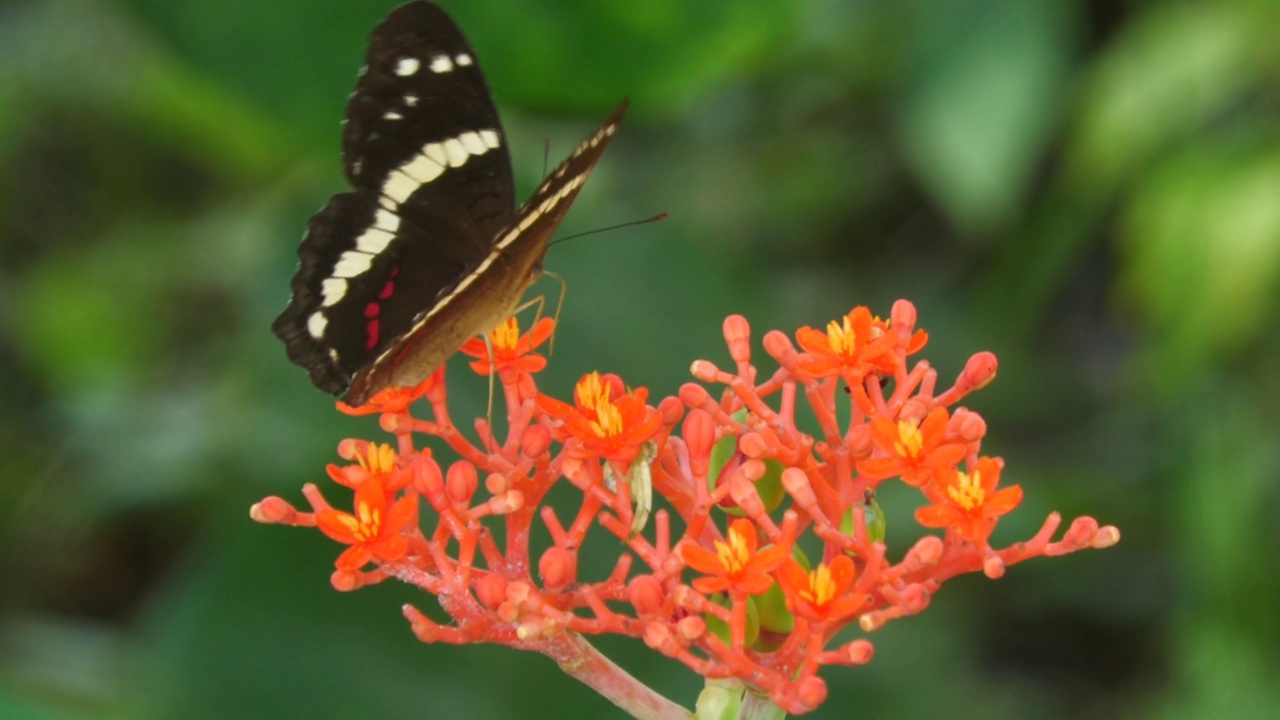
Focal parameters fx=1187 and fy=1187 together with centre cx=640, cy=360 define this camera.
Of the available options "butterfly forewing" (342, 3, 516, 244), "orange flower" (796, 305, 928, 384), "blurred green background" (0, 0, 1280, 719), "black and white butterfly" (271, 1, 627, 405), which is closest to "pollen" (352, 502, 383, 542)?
"black and white butterfly" (271, 1, 627, 405)

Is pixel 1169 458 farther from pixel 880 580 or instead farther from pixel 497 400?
pixel 880 580

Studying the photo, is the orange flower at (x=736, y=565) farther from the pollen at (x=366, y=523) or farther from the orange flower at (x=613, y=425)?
the pollen at (x=366, y=523)

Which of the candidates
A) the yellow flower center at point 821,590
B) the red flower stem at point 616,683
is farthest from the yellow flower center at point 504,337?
the yellow flower center at point 821,590

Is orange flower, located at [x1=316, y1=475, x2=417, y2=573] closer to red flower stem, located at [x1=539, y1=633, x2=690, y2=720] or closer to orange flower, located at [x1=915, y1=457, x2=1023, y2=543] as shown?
red flower stem, located at [x1=539, y1=633, x2=690, y2=720]

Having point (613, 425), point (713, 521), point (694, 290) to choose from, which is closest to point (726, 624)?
point (713, 521)

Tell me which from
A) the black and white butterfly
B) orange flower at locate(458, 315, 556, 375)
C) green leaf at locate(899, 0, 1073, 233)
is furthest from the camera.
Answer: green leaf at locate(899, 0, 1073, 233)

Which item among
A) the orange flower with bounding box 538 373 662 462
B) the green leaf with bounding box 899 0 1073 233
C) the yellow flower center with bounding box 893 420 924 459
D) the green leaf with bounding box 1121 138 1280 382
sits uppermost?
the green leaf with bounding box 899 0 1073 233

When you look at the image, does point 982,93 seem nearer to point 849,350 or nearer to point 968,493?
point 849,350
